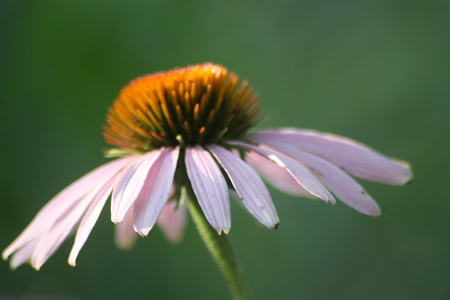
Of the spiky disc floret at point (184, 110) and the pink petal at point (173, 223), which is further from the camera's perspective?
the pink petal at point (173, 223)

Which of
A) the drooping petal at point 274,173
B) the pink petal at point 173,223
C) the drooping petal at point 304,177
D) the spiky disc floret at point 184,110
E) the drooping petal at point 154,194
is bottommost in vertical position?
the pink petal at point 173,223

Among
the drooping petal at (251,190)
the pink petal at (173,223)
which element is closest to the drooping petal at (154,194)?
the drooping petal at (251,190)

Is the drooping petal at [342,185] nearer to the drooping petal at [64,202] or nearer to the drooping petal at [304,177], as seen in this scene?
the drooping petal at [304,177]

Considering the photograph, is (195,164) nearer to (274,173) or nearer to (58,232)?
(58,232)

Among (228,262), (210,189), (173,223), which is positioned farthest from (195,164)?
(173,223)

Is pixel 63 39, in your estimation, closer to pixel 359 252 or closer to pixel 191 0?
pixel 191 0

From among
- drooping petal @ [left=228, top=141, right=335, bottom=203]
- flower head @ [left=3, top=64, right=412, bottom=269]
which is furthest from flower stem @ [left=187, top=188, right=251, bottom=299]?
drooping petal @ [left=228, top=141, right=335, bottom=203]
